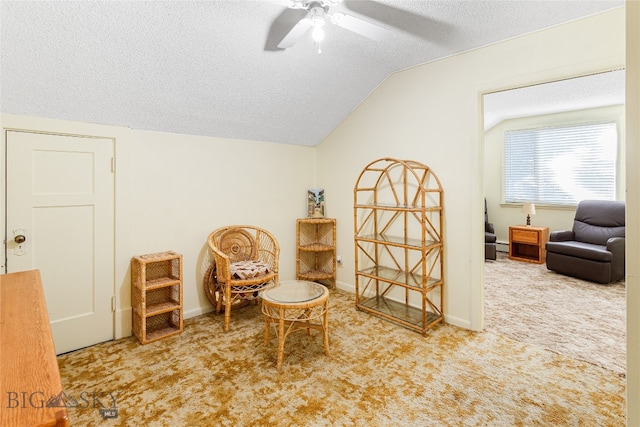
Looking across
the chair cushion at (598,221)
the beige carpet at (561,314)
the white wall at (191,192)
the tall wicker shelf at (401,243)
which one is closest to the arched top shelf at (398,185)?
the tall wicker shelf at (401,243)

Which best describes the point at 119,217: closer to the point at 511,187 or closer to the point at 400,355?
the point at 400,355

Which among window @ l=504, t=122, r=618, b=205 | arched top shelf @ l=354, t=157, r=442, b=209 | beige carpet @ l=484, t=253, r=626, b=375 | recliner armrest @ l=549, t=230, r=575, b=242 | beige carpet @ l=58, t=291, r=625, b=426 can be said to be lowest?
beige carpet @ l=58, t=291, r=625, b=426

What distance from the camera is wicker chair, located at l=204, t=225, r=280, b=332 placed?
288cm

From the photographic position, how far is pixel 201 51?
7.49 feet

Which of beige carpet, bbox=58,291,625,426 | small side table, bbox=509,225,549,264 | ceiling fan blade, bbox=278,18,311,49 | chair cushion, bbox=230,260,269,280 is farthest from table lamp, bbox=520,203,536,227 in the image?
ceiling fan blade, bbox=278,18,311,49

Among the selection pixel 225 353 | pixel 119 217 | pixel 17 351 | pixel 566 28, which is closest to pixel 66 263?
pixel 119 217

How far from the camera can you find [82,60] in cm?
207

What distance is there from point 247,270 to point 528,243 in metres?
4.76

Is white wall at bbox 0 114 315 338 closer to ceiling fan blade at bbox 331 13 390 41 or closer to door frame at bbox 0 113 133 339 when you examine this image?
door frame at bbox 0 113 133 339

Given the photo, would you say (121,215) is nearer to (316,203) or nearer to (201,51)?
(201,51)

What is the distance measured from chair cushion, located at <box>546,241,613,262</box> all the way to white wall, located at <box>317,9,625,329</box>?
7.99 feet

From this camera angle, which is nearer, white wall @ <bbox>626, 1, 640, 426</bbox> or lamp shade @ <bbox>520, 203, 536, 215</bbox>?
white wall @ <bbox>626, 1, 640, 426</bbox>

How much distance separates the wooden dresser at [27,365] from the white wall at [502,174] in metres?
6.49

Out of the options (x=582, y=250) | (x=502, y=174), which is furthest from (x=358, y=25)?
(x=502, y=174)
